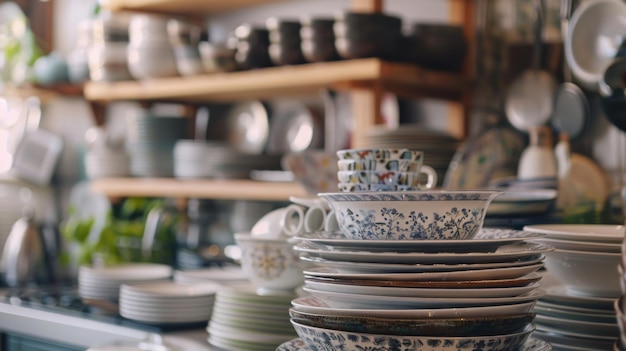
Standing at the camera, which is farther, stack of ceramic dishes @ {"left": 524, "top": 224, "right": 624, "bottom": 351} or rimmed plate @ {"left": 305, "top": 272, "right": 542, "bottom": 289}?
stack of ceramic dishes @ {"left": 524, "top": 224, "right": 624, "bottom": 351}

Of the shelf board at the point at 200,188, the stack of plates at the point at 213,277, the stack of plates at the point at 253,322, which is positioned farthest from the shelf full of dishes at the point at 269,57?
the stack of plates at the point at 253,322

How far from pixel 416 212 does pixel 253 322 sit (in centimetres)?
45

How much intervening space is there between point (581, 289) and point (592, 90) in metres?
0.88

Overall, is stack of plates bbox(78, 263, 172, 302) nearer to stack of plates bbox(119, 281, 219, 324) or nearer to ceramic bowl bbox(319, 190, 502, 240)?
stack of plates bbox(119, 281, 219, 324)

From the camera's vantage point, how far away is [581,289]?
1119 mm

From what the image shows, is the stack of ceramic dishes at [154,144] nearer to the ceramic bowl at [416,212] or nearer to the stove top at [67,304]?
the stove top at [67,304]

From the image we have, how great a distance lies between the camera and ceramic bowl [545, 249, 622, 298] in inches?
41.9

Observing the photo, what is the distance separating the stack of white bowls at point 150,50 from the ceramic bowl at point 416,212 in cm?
165

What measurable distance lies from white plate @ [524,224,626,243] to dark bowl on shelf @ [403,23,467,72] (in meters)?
0.94

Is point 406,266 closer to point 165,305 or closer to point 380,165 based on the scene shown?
point 380,165

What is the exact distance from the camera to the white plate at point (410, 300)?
910 millimetres

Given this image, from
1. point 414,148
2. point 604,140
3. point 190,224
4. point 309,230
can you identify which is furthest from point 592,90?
point 190,224

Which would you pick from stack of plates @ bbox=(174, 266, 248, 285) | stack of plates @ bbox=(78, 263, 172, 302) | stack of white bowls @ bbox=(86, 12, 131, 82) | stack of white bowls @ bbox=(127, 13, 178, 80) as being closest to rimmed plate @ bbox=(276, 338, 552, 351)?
stack of plates @ bbox=(174, 266, 248, 285)

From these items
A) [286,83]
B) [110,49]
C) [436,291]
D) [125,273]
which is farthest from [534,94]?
[110,49]
